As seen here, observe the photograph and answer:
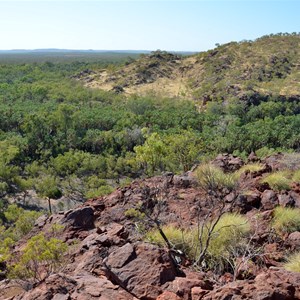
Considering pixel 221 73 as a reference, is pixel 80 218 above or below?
below

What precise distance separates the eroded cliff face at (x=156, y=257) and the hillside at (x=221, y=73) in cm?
6234

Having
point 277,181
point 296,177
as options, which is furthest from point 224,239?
point 296,177

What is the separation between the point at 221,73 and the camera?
293 ft

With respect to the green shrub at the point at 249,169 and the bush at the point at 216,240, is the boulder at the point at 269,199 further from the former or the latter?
the green shrub at the point at 249,169

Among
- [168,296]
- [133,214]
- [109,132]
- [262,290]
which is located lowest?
[109,132]

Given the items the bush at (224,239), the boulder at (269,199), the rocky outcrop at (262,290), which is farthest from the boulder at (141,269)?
the boulder at (269,199)

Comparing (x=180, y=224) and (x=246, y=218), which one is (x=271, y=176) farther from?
(x=180, y=224)

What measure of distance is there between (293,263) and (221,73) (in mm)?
85400

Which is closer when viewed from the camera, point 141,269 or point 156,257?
point 141,269

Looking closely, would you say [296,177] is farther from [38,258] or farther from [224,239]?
[38,258]

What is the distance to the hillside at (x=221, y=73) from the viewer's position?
78375 mm

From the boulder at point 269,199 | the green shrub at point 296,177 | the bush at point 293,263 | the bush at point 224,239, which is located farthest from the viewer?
the green shrub at point 296,177

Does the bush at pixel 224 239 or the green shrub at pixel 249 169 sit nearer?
the bush at pixel 224 239

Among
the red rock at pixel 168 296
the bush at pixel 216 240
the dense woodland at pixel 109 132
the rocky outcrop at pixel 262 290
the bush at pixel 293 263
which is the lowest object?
the dense woodland at pixel 109 132
